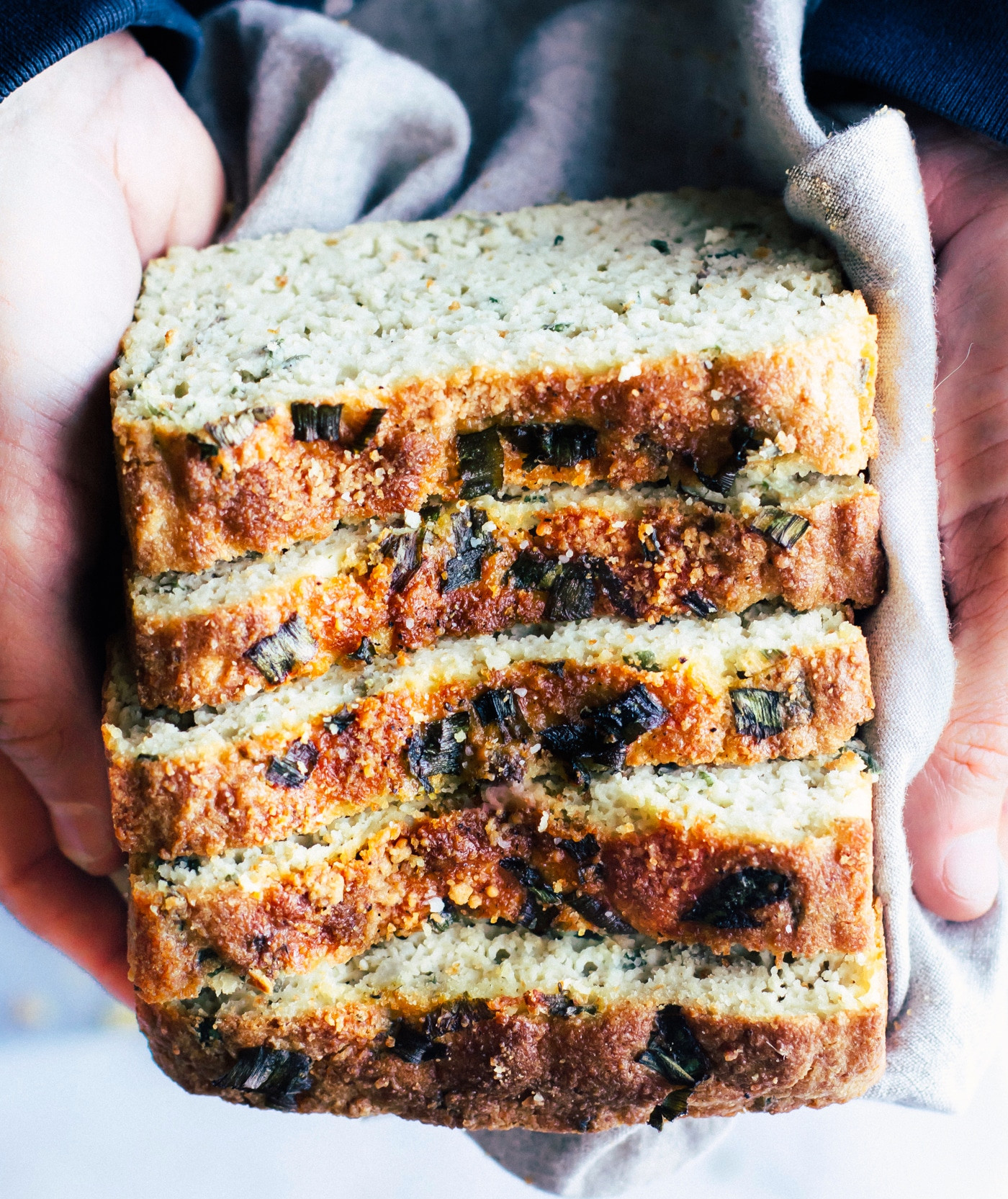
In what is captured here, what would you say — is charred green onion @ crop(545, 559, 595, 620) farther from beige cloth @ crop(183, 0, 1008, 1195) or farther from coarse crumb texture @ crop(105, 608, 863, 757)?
beige cloth @ crop(183, 0, 1008, 1195)

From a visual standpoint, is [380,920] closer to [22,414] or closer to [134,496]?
[134,496]

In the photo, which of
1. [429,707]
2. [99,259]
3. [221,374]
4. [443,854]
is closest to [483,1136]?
[443,854]

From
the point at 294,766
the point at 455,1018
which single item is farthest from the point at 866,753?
the point at 294,766

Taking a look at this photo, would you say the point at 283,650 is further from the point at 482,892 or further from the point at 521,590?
the point at 482,892

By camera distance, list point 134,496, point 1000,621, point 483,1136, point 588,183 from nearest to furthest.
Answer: point 134,496
point 1000,621
point 483,1136
point 588,183

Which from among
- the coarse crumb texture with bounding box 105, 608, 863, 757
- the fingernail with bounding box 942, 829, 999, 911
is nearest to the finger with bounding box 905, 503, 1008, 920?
the fingernail with bounding box 942, 829, 999, 911

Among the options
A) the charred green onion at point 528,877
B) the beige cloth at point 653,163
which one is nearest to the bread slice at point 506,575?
the beige cloth at point 653,163

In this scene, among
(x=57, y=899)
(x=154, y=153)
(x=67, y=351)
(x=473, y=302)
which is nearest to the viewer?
(x=67, y=351)
